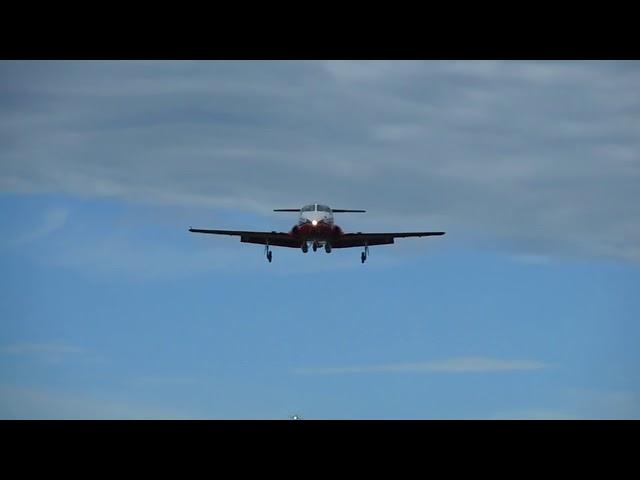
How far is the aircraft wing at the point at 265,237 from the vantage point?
10888cm

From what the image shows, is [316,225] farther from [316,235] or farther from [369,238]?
[369,238]

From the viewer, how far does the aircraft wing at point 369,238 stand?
109700mm

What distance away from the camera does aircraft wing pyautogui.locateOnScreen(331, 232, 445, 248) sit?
109700mm

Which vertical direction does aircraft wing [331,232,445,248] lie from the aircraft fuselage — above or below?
above

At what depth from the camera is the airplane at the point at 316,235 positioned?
102812mm

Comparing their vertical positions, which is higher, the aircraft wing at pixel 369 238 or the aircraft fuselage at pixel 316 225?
the aircraft wing at pixel 369 238

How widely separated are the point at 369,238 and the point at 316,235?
→ 11645mm

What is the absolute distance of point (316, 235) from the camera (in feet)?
339

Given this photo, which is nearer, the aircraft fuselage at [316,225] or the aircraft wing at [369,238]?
the aircraft fuselage at [316,225]

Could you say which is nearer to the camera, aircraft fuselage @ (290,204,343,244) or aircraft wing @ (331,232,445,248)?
aircraft fuselage @ (290,204,343,244)

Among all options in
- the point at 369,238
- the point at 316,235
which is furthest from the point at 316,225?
the point at 369,238
